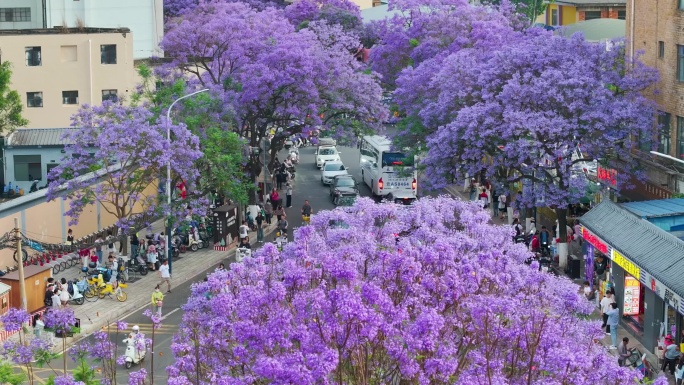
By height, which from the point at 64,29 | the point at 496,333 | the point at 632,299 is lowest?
the point at 632,299

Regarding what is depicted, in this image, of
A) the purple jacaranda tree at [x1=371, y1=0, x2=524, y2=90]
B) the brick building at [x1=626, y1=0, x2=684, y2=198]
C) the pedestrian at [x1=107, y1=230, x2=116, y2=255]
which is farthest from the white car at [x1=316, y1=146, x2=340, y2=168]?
the brick building at [x1=626, y1=0, x2=684, y2=198]

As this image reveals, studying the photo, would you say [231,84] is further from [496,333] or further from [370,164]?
[496,333]

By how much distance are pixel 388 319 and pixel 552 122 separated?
83.0 feet

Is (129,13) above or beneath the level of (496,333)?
above

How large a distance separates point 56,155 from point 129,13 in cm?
2042

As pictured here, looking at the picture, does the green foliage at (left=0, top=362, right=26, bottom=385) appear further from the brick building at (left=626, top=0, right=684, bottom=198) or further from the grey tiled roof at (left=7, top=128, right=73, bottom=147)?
the grey tiled roof at (left=7, top=128, right=73, bottom=147)

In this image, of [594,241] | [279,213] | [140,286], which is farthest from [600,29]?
[140,286]

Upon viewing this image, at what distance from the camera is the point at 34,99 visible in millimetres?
72375

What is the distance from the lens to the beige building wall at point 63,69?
71.5 m

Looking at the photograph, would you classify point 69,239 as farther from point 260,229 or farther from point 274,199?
point 274,199

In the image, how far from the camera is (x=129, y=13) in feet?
282

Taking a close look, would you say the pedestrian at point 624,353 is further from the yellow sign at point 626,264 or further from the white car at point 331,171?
the white car at point 331,171

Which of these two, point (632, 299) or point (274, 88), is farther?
point (274, 88)

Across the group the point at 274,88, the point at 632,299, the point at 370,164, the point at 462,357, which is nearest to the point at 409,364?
the point at 462,357
